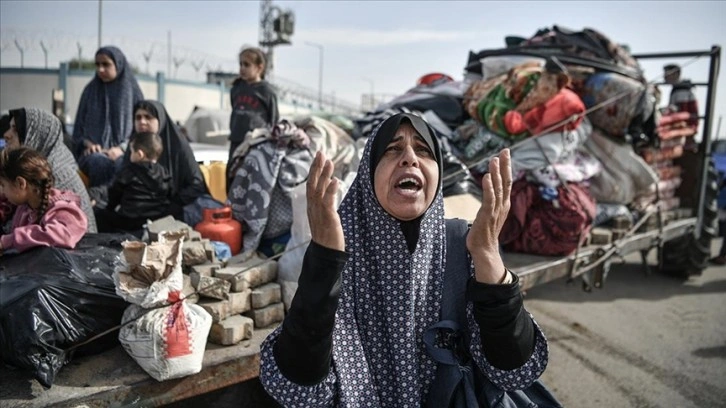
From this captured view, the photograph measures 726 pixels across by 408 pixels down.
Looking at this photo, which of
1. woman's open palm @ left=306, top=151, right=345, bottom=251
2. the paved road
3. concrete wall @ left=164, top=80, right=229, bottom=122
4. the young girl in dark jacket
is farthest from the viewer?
concrete wall @ left=164, top=80, right=229, bottom=122

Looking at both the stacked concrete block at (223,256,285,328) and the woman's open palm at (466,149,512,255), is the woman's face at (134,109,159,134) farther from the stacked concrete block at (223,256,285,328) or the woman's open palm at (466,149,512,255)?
the woman's open palm at (466,149,512,255)

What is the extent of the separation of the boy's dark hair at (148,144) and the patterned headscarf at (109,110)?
1454 millimetres

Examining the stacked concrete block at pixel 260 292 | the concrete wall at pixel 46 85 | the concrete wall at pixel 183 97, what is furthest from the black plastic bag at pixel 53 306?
the concrete wall at pixel 183 97

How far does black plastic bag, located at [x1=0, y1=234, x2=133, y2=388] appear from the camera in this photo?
2037 millimetres

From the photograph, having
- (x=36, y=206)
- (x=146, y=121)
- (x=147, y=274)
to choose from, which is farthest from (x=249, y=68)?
(x=147, y=274)

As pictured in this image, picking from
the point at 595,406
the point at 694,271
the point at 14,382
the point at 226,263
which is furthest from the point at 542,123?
the point at 694,271

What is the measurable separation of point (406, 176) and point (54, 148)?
102 inches

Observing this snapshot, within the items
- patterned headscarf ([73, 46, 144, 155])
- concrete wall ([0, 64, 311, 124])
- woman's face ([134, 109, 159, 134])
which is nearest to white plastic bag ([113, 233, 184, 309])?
woman's face ([134, 109, 159, 134])

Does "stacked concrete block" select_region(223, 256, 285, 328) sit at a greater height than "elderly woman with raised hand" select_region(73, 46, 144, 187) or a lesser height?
lesser

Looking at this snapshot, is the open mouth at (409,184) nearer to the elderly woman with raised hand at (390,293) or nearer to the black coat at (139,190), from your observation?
the elderly woman with raised hand at (390,293)

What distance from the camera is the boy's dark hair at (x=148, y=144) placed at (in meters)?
3.58

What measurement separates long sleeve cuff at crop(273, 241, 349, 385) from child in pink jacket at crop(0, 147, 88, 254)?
5.50ft

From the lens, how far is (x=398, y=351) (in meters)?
1.63

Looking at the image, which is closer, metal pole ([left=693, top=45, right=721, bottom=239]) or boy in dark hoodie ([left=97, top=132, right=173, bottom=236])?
boy in dark hoodie ([left=97, top=132, right=173, bottom=236])
